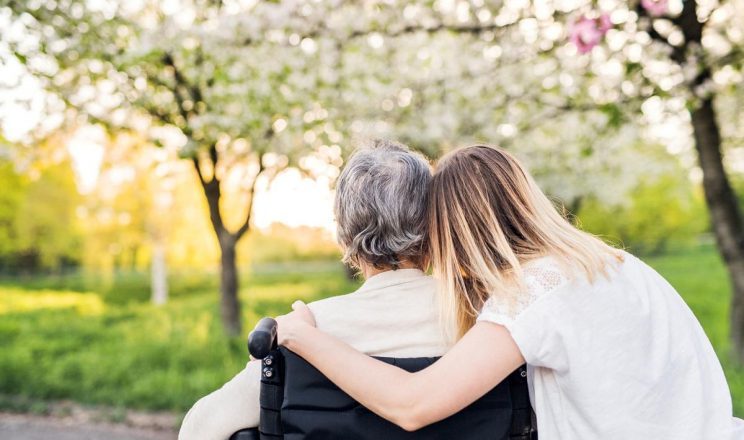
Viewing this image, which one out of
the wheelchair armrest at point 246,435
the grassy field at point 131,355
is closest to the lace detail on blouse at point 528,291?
the wheelchair armrest at point 246,435

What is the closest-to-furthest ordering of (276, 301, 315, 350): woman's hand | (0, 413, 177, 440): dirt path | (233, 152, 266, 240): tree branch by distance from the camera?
1. (276, 301, 315, 350): woman's hand
2. (0, 413, 177, 440): dirt path
3. (233, 152, 266, 240): tree branch

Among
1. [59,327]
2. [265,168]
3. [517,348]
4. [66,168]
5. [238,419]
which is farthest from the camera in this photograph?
[66,168]

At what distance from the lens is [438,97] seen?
718cm

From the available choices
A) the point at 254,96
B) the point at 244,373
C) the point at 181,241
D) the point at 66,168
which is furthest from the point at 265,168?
the point at 66,168

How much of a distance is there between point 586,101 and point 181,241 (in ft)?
51.0

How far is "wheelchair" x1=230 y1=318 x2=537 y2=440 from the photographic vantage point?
5.56 ft

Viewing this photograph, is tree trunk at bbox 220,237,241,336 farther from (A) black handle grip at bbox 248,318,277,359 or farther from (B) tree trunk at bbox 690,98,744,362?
(A) black handle grip at bbox 248,318,277,359

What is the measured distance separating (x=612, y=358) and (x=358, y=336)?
628mm

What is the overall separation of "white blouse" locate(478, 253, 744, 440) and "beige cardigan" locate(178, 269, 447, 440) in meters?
0.24

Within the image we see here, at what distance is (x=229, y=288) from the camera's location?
8.41 metres

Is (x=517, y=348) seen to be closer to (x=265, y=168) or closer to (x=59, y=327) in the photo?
(x=265, y=168)

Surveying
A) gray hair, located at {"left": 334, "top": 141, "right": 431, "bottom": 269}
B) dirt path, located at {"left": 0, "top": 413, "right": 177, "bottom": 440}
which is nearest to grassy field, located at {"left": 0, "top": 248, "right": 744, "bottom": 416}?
dirt path, located at {"left": 0, "top": 413, "right": 177, "bottom": 440}

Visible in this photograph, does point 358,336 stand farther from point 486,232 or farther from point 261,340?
point 486,232

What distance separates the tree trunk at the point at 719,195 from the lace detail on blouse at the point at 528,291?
16.8 ft
